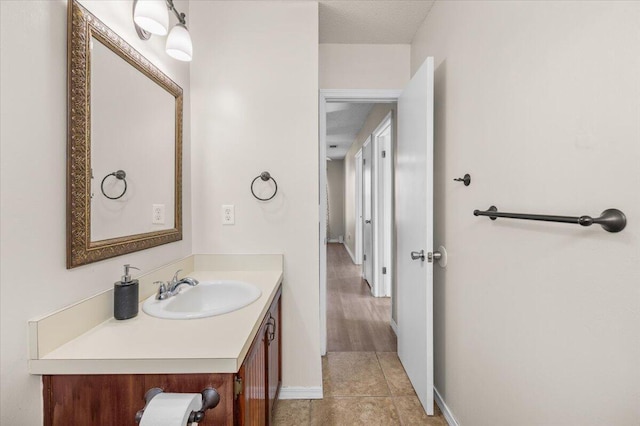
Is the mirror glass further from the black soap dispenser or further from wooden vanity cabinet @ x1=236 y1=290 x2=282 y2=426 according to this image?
wooden vanity cabinet @ x1=236 y1=290 x2=282 y2=426

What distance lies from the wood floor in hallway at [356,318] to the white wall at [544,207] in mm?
1058

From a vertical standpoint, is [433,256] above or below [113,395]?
above

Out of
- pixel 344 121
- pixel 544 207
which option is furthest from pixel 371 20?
pixel 344 121

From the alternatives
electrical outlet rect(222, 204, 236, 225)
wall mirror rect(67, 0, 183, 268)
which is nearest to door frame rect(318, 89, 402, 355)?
electrical outlet rect(222, 204, 236, 225)

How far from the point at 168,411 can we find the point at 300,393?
4.58 ft

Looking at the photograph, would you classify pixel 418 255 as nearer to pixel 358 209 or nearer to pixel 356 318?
pixel 356 318

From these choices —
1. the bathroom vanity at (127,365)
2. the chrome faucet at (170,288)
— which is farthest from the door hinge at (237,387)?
the chrome faucet at (170,288)

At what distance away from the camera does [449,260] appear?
173 cm

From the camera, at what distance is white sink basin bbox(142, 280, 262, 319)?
1.32 metres

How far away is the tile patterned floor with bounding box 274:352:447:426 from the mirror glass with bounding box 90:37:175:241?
1309mm

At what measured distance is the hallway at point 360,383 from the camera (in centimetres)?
175

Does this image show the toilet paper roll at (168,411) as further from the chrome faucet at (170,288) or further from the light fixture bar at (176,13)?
the light fixture bar at (176,13)

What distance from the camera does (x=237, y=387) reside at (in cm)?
90

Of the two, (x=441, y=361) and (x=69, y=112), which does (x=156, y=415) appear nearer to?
(x=69, y=112)
